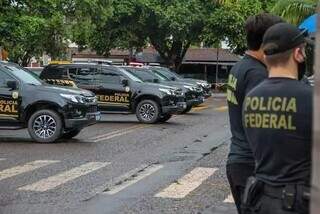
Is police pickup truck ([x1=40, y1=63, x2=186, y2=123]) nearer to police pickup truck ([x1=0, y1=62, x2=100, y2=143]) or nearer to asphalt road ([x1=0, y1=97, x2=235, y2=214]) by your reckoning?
asphalt road ([x1=0, y1=97, x2=235, y2=214])

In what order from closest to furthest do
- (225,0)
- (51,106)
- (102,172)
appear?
1. (102,172)
2. (51,106)
3. (225,0)

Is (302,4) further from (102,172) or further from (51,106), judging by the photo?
(102,172)

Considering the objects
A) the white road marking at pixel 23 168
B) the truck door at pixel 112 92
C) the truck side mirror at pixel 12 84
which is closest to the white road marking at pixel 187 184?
the white road marking at pixel 23 168

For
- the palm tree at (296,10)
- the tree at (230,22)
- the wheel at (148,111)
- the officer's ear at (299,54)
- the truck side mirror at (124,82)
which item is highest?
the tree at (230,22)

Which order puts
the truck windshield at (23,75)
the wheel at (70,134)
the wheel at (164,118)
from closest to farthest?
the truck windshield at (23,75) → the wheel at (70,134) → the wheel at (164,118)

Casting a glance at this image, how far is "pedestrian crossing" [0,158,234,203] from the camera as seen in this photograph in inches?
342

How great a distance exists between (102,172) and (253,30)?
6.70 meters

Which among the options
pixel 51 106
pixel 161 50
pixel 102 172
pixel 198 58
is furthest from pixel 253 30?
pixel 198 58

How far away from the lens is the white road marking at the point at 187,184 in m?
8.50

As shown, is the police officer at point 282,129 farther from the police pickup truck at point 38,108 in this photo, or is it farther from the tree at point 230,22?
the tree at point 230,22

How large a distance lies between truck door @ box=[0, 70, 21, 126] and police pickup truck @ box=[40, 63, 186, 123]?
525cm

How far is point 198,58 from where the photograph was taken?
60.5 meters

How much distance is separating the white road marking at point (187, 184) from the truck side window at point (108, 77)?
9.49 m

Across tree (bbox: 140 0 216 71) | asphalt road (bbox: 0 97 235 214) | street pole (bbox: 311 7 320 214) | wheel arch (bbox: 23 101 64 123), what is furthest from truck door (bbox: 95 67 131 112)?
tree (bbox: 140 0 216 71)
